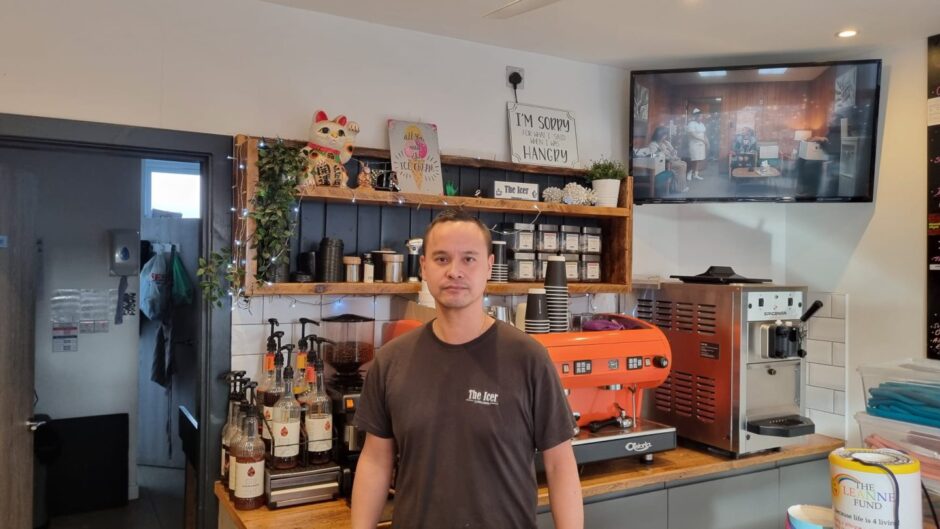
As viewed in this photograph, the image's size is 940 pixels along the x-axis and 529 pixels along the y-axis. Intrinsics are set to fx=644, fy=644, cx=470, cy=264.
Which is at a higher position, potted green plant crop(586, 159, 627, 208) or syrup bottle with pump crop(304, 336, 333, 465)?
potted green plant crop(586, 159, 627, 208)

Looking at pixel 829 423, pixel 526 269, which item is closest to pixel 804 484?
pixel 829 423

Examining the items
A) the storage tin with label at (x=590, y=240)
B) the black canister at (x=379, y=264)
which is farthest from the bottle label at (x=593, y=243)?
the black canister at (x=379, y=264)

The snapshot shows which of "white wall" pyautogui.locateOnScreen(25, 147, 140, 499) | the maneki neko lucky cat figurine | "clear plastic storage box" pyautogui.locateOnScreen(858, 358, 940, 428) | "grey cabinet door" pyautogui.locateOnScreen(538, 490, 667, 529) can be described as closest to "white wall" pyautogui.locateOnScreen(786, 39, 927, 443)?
"clear plastic storage box" pyautogui.locateOnScreen(858, 358, 940, 428)

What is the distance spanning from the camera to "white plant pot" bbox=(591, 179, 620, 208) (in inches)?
117

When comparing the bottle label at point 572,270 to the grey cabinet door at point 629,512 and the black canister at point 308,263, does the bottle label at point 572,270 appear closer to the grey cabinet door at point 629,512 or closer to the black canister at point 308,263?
the grey cabinet door at point 629,512

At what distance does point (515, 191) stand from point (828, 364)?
1.80 meters

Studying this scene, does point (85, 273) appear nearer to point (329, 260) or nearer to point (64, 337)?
point (64, 337)

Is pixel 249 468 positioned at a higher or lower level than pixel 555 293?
lower

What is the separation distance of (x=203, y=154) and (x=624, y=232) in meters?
1.85

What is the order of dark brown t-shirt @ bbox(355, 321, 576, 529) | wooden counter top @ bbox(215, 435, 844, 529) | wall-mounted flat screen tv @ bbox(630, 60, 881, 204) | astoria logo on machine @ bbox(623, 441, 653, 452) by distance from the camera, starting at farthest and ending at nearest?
wall-mounted flat screen tv @ bbox(630, 60, 881, 204) → astoria logo on machine @ bbox(623, 441, 653, 452) → wooden counter top @ bbox(215, 435, 844, 529) → dark brown t-shirt @ bbox(355, 321, 576, 529)

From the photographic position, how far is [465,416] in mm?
1595

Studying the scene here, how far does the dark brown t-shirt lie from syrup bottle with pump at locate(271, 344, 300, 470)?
566 mm

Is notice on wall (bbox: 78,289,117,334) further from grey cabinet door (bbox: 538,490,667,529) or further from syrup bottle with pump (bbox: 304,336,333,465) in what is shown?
grey cabinet door (bbox: 538,490,667,529)

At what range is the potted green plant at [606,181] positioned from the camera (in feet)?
9.79
